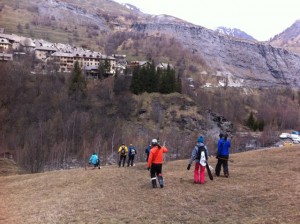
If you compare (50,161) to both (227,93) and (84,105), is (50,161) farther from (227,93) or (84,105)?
(227,93)

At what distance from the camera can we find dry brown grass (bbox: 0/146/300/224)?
1521cm

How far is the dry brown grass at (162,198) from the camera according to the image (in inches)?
599

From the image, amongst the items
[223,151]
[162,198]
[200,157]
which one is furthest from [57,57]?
[162,198]

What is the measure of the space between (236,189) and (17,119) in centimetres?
10375

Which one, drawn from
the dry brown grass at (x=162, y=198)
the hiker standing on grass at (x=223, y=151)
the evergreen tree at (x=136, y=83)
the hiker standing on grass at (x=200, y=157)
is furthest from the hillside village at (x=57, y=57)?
the hiker standing on grass at (x=200, y=157)

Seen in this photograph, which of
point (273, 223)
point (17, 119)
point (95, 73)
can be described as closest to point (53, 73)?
point (95, 73)

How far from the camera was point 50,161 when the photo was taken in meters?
89.7

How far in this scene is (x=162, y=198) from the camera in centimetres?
1825

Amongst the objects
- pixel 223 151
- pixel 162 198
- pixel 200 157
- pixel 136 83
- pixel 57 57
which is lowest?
pixel 162 198

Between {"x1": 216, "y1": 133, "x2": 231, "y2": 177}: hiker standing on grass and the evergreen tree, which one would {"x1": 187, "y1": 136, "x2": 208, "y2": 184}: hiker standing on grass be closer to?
{"x1": 216, "y1": 133, "x2": 231, "y2": 177}: hiker standing on grass

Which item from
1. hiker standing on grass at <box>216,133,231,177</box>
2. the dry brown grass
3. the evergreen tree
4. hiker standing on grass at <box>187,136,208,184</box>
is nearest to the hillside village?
the evergreen tree

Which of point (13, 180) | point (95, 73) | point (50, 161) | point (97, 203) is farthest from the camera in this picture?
point (95, 73)

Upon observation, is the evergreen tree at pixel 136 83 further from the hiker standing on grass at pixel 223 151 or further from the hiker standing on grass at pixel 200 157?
the hiker standing on grass at pixel 200 157

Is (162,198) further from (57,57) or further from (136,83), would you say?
(57,57)
